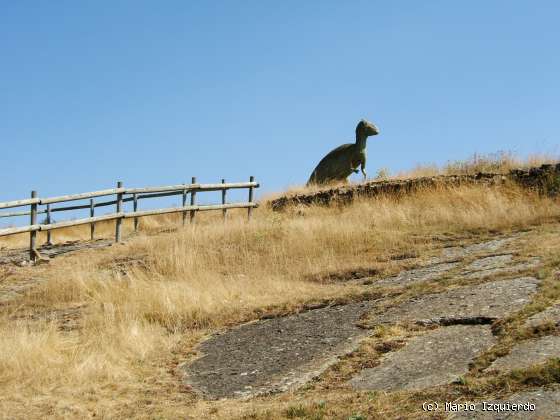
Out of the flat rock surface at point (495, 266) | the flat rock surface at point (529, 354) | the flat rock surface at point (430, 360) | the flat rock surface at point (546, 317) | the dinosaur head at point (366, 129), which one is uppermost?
the dinosaur head at point (366, 129)

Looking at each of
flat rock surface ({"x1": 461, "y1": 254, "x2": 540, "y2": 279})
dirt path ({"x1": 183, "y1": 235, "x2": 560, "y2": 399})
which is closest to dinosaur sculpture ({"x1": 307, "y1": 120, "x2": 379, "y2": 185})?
flat rock surface ({"x1": 461, "y1": 254, "x2": 540, "y2": 279})

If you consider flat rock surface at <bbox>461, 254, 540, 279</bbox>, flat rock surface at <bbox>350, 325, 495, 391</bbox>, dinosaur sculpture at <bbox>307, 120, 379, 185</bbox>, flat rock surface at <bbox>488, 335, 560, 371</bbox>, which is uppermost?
dinosaur sculpture at <bbox>307, 120, 379, 185</bbox>

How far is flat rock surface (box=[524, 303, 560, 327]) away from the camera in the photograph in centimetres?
629

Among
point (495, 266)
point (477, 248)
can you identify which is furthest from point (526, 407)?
point (477, 248)

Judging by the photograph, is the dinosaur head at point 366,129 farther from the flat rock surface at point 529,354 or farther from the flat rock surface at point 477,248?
the flat rock surface at point 529,354

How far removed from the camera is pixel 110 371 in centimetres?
697

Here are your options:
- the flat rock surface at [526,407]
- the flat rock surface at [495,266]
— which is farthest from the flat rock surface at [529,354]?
the flat rock surface at [495,266]

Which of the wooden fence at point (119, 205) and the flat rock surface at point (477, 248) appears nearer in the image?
the flat rock surface at point (477, 248)

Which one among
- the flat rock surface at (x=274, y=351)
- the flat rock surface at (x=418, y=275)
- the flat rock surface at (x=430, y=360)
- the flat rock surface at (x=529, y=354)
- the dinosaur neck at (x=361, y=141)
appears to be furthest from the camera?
the dinosaur neck at (x=361, y=141)

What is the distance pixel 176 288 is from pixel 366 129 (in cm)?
1443

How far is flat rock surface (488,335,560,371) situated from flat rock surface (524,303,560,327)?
0.37 meters

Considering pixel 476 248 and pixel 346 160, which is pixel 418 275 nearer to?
A: pixel 476 248

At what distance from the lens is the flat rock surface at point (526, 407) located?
450 centimetres

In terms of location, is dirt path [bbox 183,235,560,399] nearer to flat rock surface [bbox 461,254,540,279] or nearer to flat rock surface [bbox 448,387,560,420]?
flat rock surface [bbox 461,254,540,279]
